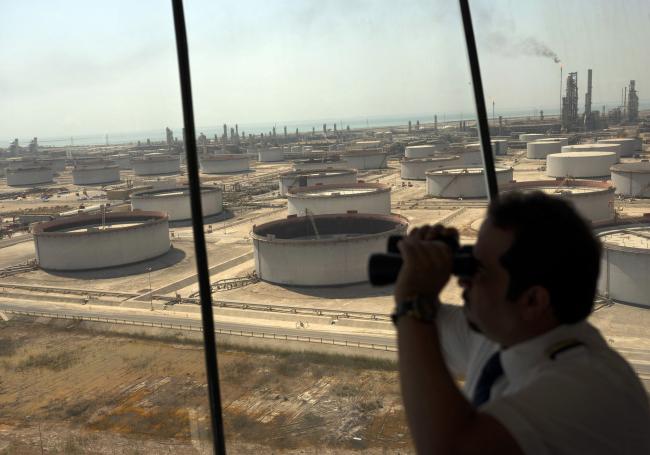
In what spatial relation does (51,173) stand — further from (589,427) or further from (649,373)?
(589,427)

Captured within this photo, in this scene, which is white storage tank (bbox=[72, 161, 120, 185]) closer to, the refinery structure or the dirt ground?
the refinery structure

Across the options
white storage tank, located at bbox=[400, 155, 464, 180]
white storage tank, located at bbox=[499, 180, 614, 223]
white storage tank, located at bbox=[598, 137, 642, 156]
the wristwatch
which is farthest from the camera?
white storage tank, located at bbox=[598, 137, 642, 156]

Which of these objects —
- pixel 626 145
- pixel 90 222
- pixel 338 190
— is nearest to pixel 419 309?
pixel 90 222

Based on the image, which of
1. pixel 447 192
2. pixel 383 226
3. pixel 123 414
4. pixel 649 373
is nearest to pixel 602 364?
pixel 123 414

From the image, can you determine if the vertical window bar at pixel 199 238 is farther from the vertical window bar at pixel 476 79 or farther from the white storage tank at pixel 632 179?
the white storage tank at pixel 632 179

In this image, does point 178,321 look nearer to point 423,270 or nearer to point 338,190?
point 423,270

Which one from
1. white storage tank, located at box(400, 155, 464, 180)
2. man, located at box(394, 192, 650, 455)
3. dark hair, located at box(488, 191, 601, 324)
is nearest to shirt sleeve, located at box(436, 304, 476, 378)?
man, located at box(394, 192, 650, 455)
